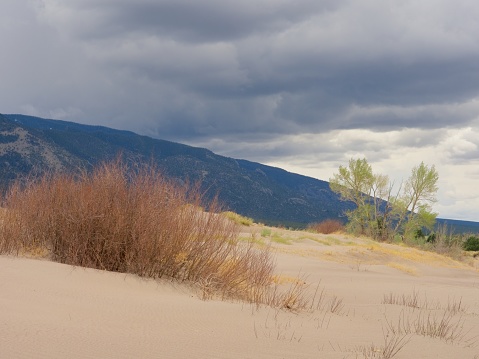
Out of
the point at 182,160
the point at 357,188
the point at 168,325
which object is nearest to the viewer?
the point at 168,325

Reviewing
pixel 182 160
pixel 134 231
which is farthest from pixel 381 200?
pixel 182 160

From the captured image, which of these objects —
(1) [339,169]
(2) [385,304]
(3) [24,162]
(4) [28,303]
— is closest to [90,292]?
(4) [28,303]

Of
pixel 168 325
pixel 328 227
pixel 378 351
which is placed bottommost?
pixel 168 325

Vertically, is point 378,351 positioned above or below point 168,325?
above

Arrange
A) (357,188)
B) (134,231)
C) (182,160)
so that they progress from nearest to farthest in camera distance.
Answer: (134,231)
(357,188)
(182,160)

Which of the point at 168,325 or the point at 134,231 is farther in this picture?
the point at 134,231

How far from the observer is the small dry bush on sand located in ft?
31.0

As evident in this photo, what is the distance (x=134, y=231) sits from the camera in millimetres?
9406

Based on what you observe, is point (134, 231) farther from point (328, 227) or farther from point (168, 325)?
point (328, 227)

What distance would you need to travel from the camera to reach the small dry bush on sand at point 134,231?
9.44m

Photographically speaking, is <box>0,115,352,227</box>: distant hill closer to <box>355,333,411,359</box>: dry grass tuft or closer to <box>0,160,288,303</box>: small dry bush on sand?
<box>0,160,288,303</box>: small dry bush on sand

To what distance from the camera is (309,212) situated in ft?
520

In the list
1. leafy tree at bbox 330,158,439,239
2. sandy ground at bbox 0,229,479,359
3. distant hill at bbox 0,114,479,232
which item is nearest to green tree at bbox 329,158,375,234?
leafy tree at bbox 330,158,439,239

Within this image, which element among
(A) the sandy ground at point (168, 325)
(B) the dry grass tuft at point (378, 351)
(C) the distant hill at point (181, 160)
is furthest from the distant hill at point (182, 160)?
(B) the dry grass tuft at point (378, 351)
